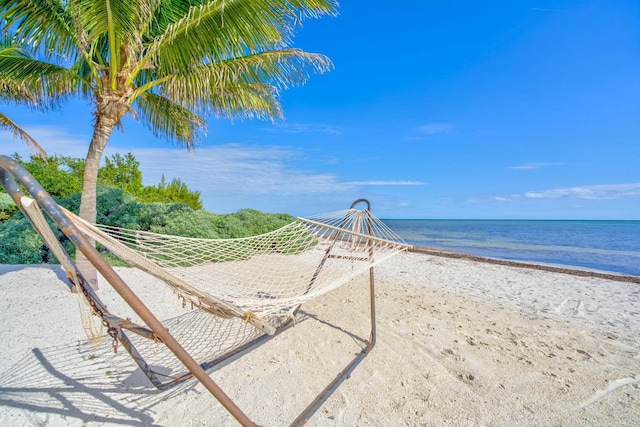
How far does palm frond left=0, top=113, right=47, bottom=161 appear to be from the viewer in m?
4.23

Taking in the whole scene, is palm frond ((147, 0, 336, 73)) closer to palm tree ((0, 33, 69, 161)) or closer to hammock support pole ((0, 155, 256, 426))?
palm tree ((0, 33, 69, 161))

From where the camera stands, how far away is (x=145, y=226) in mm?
Result: 5988

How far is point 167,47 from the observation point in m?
3.02

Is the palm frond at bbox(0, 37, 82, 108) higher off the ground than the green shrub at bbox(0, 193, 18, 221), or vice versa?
the palm frond at bbox(0, 37, 82, 108)

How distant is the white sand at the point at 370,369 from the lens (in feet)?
5.09

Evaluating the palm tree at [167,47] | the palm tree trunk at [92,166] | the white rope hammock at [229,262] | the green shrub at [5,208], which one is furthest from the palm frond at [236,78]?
the green shrub at [5,208]

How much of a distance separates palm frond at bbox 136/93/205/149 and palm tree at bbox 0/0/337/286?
Result: 20.6 inches

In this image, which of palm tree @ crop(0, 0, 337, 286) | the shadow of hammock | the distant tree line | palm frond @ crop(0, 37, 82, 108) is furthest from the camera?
the distant tree line

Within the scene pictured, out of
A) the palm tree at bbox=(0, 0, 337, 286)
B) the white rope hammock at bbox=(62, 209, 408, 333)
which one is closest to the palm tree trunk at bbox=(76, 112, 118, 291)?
the palm tree at bbox=(0, 0, 337, 286)

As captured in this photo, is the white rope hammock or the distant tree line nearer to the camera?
the white rope hammock

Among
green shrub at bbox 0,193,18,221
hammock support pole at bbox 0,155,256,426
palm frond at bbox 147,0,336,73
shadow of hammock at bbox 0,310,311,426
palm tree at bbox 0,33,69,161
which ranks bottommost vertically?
shadow of hammock at bbox 0,310,311,426

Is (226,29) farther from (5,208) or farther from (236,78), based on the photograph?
(5,208)

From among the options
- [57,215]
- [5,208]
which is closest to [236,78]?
[57,215]

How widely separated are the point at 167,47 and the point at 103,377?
2976 millimetres
